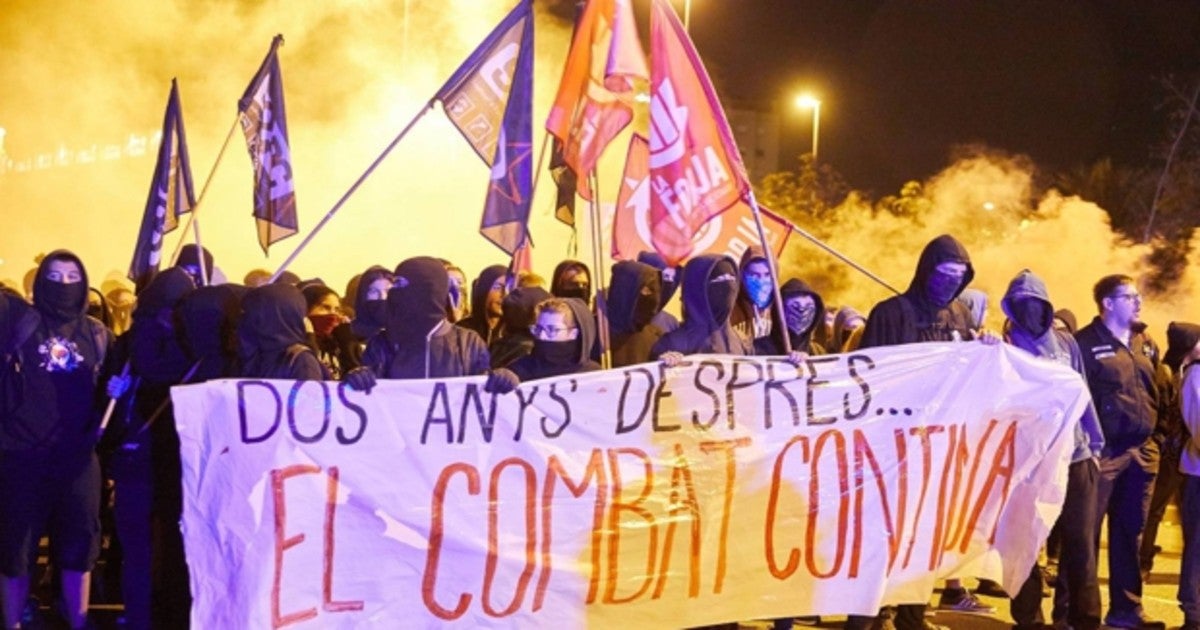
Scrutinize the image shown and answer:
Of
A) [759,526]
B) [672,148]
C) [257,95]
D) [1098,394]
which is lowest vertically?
[759,526]

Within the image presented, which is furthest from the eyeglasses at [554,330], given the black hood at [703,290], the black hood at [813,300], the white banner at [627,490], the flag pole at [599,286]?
the black hood at [813,300]

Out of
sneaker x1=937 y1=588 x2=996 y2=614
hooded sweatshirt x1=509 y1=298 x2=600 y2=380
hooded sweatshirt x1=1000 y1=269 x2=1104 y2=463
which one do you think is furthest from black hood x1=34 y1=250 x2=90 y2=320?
sneaker x1=937 y1=588 x2=996 y2=614

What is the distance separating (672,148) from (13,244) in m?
20.7

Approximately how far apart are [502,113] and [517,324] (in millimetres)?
1154

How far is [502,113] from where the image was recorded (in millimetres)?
7430

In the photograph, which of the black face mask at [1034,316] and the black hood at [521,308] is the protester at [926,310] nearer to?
the black face mask at [1034,316]

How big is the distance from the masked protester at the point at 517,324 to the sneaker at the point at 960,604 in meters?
2.71

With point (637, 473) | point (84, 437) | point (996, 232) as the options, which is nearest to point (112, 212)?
point (996, 232)

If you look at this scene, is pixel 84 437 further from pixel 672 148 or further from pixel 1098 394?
pixel 1098 394

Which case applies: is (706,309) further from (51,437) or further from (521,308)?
(51,437)

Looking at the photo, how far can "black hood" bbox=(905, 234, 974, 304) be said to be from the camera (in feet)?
21.6

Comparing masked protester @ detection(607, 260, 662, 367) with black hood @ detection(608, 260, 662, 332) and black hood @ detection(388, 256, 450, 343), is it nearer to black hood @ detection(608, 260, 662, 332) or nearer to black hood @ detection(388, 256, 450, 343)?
black hood @ detection(608, 260, 662, 332)

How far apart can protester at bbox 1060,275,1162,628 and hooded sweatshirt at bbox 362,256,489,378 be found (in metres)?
3.47

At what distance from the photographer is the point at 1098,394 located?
24.4 feet
